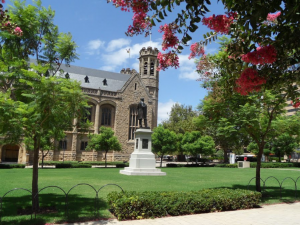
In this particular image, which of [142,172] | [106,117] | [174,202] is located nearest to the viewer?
[174,202]

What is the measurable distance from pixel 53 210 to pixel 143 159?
499 inches

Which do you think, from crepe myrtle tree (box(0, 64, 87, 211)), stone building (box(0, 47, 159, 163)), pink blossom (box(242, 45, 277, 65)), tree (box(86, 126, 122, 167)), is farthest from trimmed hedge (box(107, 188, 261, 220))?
stone building (box(0, 47, 159, 163))

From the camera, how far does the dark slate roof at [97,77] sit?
51125mm

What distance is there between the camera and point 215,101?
1244 cm

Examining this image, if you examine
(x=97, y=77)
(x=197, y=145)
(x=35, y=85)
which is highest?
(x=97, y=77)

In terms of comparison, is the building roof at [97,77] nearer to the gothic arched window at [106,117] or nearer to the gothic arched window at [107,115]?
the gothic arched window at [107,115]

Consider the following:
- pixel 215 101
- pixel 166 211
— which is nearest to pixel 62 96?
pixel 166 211

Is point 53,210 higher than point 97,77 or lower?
lower

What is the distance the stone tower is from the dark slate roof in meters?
4.97

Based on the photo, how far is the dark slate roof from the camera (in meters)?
51.1

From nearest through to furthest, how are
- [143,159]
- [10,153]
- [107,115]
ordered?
[143,159], [10,153], [107,115]

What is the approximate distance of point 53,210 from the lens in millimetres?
8156

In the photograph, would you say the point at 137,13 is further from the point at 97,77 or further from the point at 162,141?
the point at 97,77

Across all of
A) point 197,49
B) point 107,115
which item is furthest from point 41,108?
point 107,115
